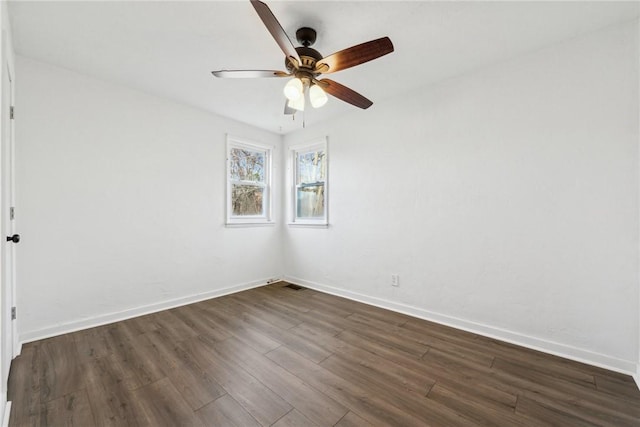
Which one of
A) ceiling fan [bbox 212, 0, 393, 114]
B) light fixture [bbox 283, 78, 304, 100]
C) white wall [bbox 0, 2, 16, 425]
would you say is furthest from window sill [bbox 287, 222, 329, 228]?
white wall [bbox 0, 2, 16, 425]

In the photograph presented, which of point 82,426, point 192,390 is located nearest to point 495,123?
point 192,390

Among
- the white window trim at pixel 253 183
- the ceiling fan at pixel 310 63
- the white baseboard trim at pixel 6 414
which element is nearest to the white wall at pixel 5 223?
the white baseboard trim at pixel 6 414

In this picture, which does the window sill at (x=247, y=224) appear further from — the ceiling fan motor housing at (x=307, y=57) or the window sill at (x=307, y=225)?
the ceiling fan motor housing at (x=307, y=57)

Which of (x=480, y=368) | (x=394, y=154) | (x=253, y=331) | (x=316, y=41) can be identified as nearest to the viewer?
(x=480, y=368)

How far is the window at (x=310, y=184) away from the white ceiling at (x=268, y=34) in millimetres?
1444

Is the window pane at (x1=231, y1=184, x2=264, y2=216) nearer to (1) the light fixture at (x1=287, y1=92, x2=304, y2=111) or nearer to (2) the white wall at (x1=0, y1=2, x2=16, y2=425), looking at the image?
(1) the light fixture at (x1=287, y1=92, x2=304, y2=111)

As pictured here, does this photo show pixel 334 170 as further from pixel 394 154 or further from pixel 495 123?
pixel 495 123

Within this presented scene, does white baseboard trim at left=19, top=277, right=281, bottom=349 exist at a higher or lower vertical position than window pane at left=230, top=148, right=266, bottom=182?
lower

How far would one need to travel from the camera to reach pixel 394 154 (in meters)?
3.14

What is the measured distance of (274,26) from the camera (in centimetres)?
151

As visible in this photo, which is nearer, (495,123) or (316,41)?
(316,41)

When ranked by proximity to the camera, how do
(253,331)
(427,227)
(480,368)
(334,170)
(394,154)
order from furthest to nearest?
(334,170)
(394,154)
(427,227)
(253,331)
(480,368)

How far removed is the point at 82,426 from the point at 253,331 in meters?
1.31

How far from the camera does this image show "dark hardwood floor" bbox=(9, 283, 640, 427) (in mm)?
1497
